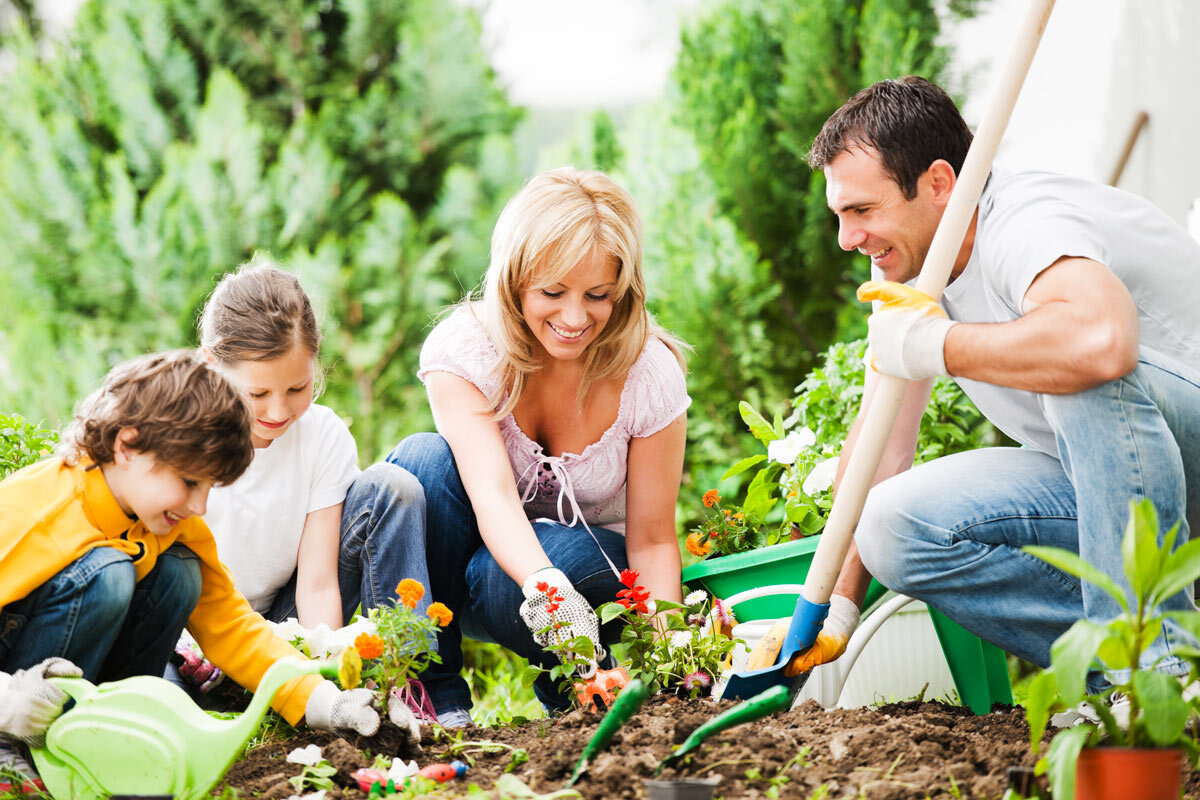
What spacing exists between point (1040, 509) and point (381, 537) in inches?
55.3

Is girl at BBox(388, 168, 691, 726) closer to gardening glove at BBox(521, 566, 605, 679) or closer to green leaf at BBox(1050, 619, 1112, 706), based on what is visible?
gardening glove at BBox(521, 566, 605, 679)

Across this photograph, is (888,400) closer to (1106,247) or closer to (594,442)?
(1106,247)

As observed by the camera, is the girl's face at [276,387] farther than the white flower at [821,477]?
No

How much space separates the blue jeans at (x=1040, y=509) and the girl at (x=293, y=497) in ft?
3.47

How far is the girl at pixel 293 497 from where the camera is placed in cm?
228

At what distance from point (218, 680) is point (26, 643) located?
59cm

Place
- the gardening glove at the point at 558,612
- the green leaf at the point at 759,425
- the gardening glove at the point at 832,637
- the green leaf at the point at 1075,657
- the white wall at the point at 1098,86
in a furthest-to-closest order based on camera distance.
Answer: the white wall at the point at 1098,86, the green leaf at the point at 759,425, the gardening glove at the point at 558,612, the gardening glove at the point at 832,637, the green leaf at the point at 1075,657

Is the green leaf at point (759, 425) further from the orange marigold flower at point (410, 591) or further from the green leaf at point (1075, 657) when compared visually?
the green leaf at point (1075, 657)

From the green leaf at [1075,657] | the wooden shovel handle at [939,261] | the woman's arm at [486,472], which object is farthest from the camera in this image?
the woman's arm at [486,472]

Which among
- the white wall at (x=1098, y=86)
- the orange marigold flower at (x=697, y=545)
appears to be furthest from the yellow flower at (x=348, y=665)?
the white wall at (x=1098, y=86)

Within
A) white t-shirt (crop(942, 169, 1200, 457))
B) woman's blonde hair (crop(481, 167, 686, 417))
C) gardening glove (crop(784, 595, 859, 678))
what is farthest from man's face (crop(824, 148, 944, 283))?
gardening glove (crop(784, 595, 859, 678))

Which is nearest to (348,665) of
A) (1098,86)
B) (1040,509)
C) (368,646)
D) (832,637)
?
(368,646)

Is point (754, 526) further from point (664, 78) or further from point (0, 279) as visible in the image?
point (0, 279)

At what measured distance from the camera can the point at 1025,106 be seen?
4523 mm
